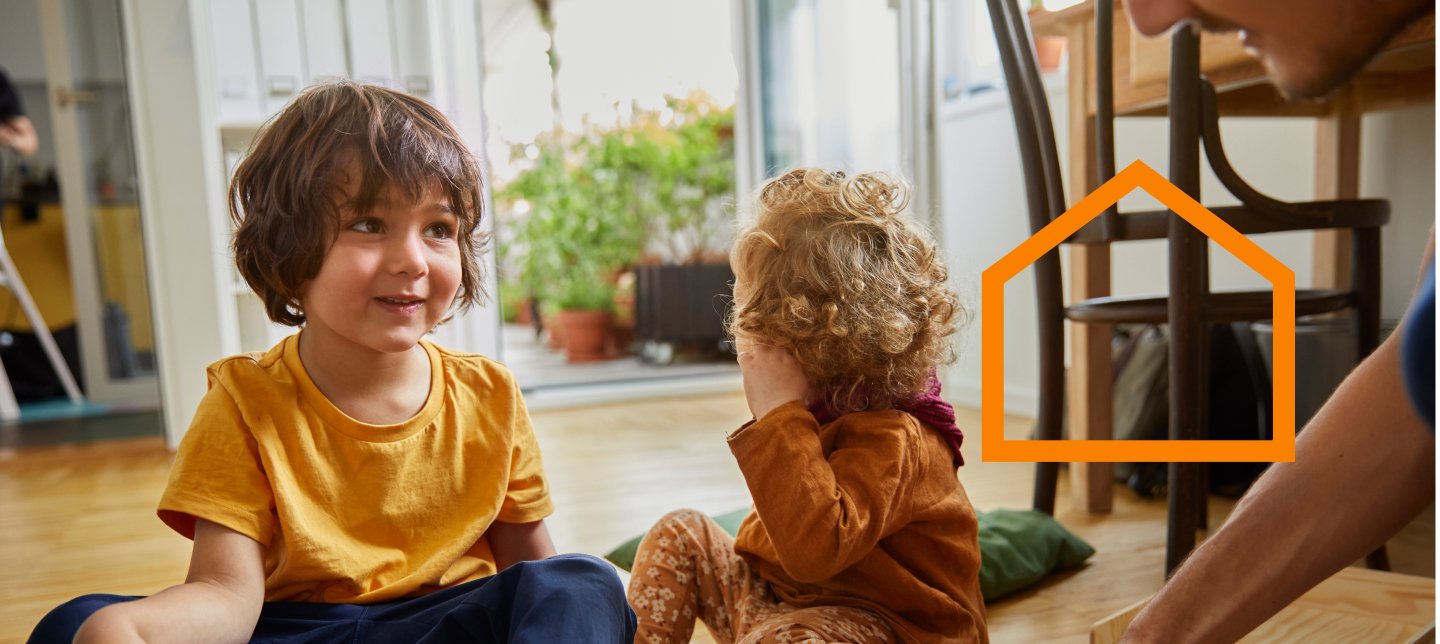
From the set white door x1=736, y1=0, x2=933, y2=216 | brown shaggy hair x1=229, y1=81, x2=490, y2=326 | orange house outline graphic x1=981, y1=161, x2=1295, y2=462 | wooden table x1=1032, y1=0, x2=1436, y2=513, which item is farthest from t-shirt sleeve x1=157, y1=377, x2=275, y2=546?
white door x1=736, y1=0, x2=933, y2=216

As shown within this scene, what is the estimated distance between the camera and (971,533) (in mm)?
814

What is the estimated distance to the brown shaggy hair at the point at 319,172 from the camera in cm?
73

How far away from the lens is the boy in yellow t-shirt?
0.71m

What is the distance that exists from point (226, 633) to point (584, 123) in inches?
153

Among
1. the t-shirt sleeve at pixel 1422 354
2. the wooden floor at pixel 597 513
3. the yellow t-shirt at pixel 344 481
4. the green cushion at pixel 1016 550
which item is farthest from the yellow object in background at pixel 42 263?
the t-shirt sleeve at pixel 1422 354

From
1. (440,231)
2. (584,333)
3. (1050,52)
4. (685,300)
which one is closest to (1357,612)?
(440,231)

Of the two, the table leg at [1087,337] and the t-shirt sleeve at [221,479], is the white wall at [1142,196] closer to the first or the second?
the table leg at [1087,337]

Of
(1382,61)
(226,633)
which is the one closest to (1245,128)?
(1382,61)

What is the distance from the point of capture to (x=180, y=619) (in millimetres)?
651

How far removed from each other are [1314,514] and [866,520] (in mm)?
276

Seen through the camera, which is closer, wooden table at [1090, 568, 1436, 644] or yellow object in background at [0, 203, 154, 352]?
wooden table at [1090, 568, 1436, 644]

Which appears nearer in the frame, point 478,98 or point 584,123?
point 478,98

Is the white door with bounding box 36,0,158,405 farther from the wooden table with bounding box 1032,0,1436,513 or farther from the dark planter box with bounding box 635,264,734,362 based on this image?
the wooden table with bounding box 1032,0,1436,513

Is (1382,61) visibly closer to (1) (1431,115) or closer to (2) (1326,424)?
(1) (1431,115)
